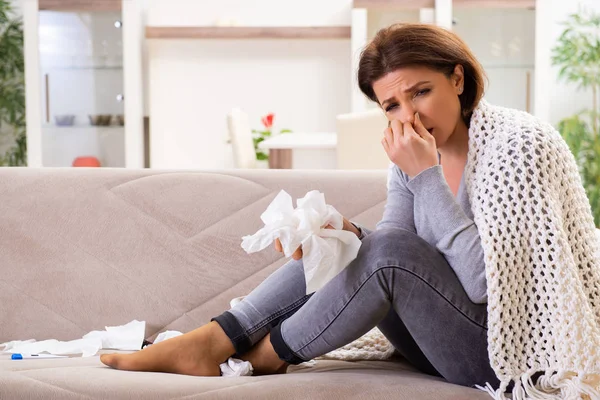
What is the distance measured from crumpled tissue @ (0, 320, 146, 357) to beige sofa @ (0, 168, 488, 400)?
6 cm

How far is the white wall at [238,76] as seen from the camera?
18.9 feet

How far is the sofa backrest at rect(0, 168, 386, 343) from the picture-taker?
1.97 m

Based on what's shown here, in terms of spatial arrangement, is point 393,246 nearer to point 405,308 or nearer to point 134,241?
point 405,308

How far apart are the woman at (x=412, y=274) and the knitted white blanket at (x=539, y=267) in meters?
0.01

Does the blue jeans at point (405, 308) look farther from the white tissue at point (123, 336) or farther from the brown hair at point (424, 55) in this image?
the white tissue at point (123, 336)

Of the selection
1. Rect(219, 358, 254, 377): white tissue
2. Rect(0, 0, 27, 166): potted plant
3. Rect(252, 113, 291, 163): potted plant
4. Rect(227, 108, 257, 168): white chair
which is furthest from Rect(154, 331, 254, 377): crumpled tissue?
Rect(0, 0, 27, 166): potted plant

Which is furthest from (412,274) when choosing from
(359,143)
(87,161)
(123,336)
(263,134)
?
(87,161)

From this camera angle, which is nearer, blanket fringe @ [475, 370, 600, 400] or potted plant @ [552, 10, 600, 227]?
blanket fringe @ [475, 370, 600, 400]

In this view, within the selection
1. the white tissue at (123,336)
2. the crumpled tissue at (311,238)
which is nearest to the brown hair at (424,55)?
the crumpled tissue at (311,238)

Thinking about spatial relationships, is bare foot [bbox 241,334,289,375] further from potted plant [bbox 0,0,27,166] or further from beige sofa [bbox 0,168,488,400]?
potted plant [bbox 0,0,27,166]

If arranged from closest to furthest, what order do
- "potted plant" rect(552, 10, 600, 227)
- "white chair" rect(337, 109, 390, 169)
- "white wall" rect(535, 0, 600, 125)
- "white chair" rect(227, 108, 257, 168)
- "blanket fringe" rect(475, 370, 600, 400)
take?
"blanket fringe" rect(475, 370, 600, 400) < "white chair" rect(337, 109, 390, 169) < "white chair" rect(227, 108, 257, 168) < "potted plant" rect(552, 10, 600, 227) < "white wall" rect(535, 0, 600, 125)

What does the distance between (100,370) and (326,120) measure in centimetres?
441

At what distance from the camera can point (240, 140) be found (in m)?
4.64

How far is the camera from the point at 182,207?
202 centimetres
